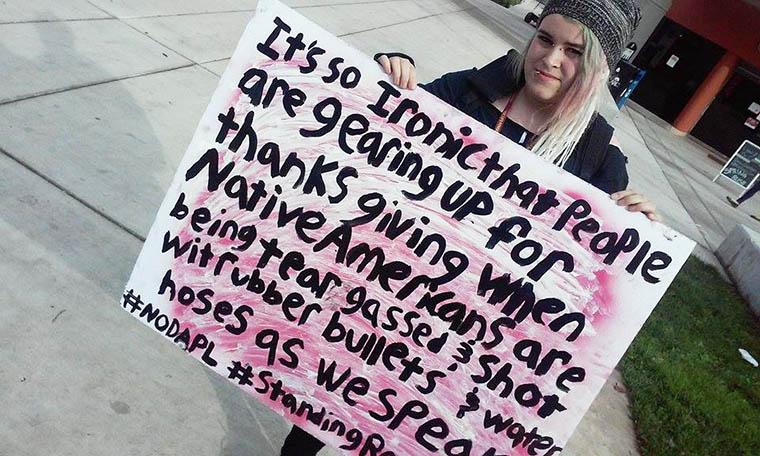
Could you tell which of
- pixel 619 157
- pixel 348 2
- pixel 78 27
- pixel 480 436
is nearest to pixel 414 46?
pixel 348 2

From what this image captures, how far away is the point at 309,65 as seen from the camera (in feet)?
5.19

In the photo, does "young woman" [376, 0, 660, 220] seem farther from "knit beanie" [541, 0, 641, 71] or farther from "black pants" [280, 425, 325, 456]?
"black pants" [280, 425, 325, 456]

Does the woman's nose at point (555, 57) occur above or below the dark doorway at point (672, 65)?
below

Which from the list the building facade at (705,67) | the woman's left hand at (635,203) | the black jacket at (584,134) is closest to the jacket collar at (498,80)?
the black jacket at (584,134)

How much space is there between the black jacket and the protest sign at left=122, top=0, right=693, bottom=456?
327 mm

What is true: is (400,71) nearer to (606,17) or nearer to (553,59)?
(553,59)

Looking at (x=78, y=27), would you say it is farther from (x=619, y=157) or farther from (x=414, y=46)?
(x=414, y=46)

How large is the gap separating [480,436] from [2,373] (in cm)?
161

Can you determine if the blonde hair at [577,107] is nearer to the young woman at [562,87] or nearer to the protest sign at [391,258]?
the young woman at [562,87]

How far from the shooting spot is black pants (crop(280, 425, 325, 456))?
1917mm

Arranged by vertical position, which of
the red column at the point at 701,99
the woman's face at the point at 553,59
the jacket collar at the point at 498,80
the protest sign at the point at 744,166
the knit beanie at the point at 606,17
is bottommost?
the jacket collar at the point at 498,80

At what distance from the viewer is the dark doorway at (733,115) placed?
16844 millimetres

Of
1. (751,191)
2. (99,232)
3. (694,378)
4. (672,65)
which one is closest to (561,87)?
(99,232)

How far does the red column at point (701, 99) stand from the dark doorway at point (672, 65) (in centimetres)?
38
